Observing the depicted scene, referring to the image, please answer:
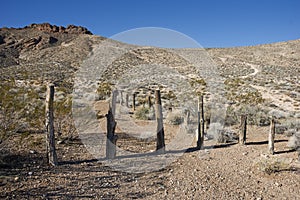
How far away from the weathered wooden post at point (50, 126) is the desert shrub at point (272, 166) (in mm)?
4911

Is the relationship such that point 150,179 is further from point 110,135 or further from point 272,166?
point 272,166

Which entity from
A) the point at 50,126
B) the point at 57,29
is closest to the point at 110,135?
the point at 50,126

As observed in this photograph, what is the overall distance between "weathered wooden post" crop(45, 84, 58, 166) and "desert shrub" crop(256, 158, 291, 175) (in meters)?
4.91

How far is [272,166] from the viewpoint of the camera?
6281mm

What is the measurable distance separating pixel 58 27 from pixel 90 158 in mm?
83044

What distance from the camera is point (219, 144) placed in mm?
8906

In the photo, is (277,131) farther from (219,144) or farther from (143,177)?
(143,177)

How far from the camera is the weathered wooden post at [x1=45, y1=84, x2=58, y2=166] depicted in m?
6.02

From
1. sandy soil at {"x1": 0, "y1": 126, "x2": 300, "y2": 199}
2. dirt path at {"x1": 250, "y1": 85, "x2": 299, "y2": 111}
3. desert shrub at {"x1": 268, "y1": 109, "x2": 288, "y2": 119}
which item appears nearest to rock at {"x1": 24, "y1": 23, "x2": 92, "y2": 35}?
dirt path at {"x1": 250, "y1": 85, "x2": 299, "y2": 111}

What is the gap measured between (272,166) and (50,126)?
5270 mm

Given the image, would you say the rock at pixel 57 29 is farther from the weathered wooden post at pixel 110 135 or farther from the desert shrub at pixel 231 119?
the weathered wooden post at pixel 110 135

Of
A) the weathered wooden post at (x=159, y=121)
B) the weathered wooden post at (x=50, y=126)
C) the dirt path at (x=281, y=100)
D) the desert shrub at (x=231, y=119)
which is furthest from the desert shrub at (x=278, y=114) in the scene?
the weathered wooden post at (x=50, y=126)

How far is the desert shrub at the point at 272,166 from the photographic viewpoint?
627 cm

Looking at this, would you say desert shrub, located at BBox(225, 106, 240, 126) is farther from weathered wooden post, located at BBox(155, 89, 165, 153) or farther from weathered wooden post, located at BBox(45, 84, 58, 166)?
weathered wooden post, located at BBox(45, 84, 58, 166)
